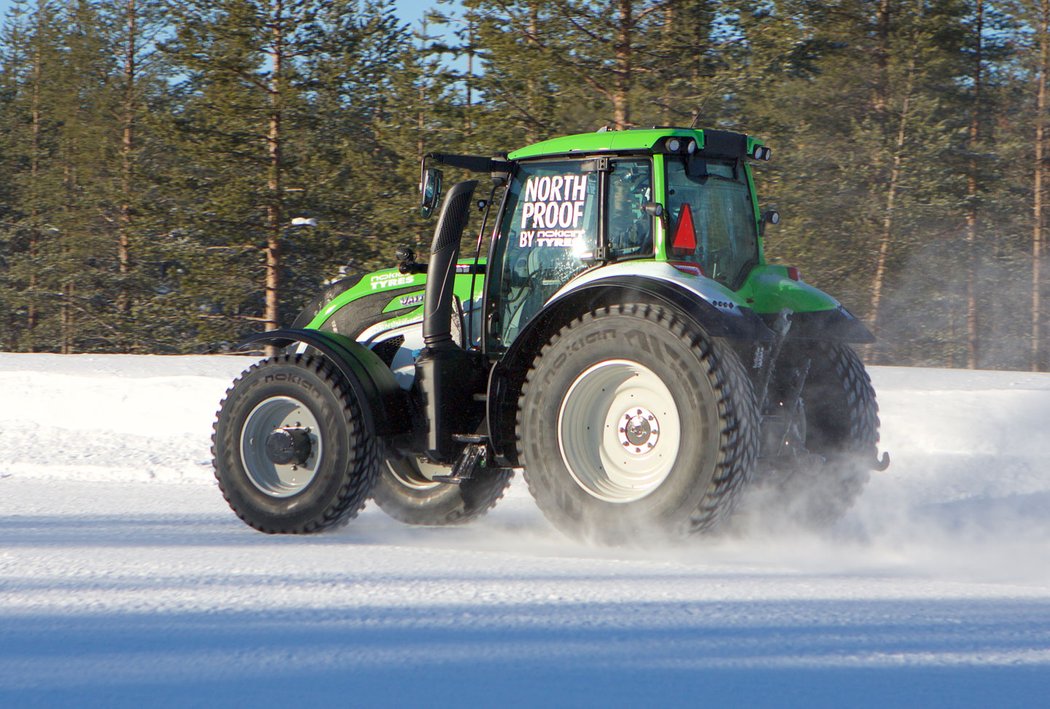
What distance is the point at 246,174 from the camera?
64.4 feet

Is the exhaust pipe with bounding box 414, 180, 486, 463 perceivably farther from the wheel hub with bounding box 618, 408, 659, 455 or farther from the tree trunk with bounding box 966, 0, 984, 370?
the tree trunk with bounding box 966, 0, 984, 370

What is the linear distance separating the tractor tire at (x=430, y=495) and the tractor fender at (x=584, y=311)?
875 mm

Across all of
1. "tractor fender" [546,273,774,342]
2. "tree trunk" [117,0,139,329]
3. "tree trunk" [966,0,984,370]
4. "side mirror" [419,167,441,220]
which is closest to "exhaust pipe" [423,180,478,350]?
"side mirror" [419,167,441,220]

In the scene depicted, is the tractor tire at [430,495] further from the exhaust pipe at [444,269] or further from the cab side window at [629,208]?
the cab side window at [629,208]

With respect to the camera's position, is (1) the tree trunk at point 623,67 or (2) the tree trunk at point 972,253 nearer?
(1) the tree trunk at point 623,67

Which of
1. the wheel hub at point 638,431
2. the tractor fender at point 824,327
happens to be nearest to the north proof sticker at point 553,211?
the wheel hub at point 638,431

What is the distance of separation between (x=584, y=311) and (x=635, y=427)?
2.11 ft

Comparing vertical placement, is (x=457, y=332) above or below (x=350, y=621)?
above

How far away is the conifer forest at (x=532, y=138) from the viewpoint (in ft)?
53.7

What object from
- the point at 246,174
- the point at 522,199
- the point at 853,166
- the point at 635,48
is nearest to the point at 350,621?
the point at 522,199

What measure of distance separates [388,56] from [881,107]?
9.94 metres

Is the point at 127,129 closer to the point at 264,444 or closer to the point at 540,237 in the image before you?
the point at 264,444

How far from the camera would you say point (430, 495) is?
6836 millimetres

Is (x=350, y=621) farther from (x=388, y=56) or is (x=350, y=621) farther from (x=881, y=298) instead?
(x=881, y=298)
